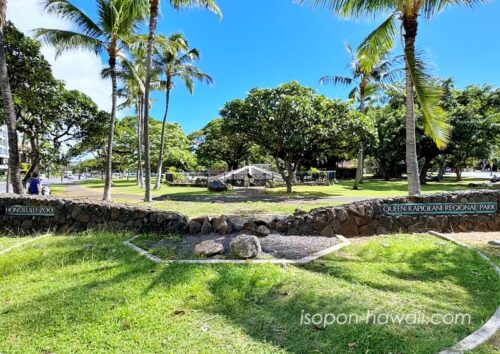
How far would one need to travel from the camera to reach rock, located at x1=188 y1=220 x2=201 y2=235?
676 centimetres

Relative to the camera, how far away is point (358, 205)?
6836 mm

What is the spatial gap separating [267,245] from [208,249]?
116 centimetres

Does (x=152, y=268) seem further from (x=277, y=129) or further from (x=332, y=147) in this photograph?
(x=332, y=147)

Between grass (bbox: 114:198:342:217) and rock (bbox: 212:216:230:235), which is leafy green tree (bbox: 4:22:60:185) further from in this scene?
rock (bbox: 212:216:230:235)

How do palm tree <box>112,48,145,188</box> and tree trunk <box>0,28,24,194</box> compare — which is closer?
tree trunk <box>0,28,24,194</box>

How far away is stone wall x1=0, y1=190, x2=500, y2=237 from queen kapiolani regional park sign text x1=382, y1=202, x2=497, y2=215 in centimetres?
9

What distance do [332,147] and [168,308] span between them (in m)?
16.8

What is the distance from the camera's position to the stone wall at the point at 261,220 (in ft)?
22.0

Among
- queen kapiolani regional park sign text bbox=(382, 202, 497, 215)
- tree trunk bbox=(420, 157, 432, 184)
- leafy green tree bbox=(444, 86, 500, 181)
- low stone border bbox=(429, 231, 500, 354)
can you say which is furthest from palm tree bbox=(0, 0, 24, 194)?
tree trunk bbox=(420, 157, 432, 184)

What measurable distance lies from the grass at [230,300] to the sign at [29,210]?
205cm

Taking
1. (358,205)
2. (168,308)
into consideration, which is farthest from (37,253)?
(358,205)

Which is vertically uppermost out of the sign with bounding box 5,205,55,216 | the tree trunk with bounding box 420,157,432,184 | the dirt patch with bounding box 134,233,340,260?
the tree trunk with bounding box 420,157,432,184

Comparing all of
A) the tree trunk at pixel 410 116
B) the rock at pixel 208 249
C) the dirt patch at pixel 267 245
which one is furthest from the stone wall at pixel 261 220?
the rock at pixel 208 249

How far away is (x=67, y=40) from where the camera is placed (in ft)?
43.0
